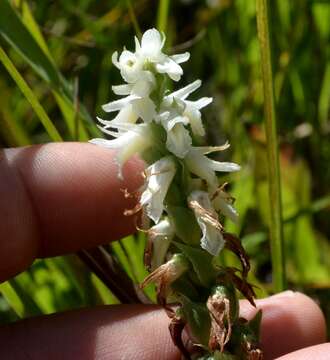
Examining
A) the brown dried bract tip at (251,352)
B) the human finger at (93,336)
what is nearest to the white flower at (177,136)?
the brown dried bract tip at (251,352)

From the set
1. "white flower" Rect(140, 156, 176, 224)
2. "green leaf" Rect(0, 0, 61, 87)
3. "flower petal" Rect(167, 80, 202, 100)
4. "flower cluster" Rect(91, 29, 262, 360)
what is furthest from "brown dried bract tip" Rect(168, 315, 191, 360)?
"green leaf" Rect(0, 0, 61, 87)

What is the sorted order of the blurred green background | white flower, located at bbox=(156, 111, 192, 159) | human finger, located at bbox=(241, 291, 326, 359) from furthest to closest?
the blurred green background < human finger, located at bbox=(241, 291, 326, 359) < white flower, located at bbox=(156, 111, 192, 159)

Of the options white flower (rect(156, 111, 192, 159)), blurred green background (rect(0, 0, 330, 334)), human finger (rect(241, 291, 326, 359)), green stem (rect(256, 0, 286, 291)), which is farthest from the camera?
blurred green background (rect(0, 0, 330, 334))

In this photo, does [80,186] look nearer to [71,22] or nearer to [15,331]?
[15,331]

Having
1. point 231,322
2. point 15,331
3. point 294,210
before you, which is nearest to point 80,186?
point 15,331

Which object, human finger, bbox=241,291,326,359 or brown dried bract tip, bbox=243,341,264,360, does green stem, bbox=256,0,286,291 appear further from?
brown dried bract tip, bbox=243,341,264,360

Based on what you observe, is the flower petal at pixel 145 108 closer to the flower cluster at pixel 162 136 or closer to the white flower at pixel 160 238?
the flower cluster at pixel 162 136

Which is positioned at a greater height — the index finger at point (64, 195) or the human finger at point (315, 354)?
the index finger at point (64, 195)
